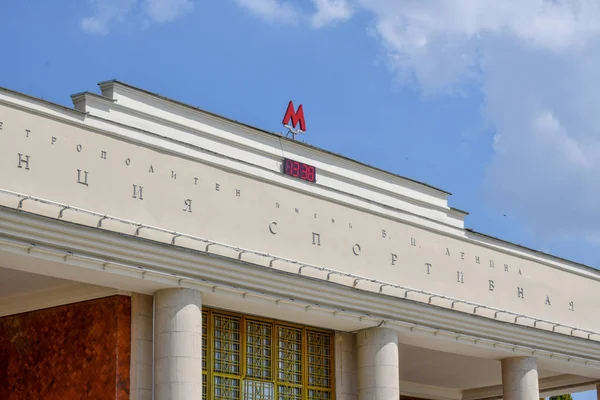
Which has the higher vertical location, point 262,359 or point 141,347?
point 262,359

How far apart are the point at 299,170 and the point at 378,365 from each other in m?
5.26

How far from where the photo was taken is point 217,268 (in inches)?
973

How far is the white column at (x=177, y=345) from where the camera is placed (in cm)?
2364

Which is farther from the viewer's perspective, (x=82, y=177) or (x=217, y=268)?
(x=217, y=268)

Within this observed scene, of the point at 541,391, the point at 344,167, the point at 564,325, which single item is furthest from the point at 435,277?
the point at 541,391

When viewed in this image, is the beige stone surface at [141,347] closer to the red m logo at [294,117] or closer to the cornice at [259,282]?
the cornice at [259,282]

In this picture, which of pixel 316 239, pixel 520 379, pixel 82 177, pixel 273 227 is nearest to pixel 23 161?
pixel 82 177

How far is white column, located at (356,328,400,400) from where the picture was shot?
91.9 feet

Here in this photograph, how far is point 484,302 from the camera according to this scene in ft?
105

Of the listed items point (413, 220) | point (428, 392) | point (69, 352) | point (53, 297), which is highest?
point (413, 220)

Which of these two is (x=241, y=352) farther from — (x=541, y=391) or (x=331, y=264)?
(x=541, y=391)

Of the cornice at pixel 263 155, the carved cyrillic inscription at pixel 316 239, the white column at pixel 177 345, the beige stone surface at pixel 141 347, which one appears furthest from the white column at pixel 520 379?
the beige stone surface at pixel 141 347

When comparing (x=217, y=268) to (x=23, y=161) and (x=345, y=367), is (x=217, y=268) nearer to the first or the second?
(x=23, y=161)

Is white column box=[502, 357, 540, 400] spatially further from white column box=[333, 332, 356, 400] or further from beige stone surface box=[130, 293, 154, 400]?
beige stone surface box=[130, 293, 154, 400]
